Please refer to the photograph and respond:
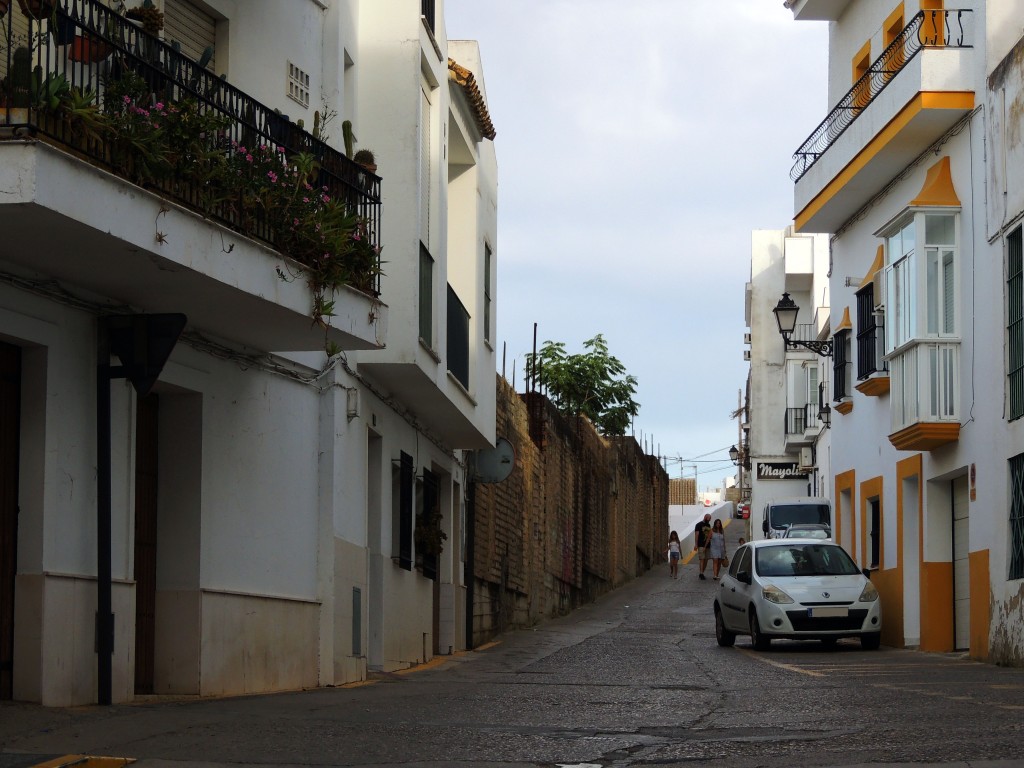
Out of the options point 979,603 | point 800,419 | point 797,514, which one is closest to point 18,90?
point 979,603

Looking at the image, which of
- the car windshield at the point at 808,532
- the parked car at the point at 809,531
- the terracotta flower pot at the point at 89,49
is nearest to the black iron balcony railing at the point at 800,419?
the parked car at the point at 809,531

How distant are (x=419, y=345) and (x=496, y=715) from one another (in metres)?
6.63

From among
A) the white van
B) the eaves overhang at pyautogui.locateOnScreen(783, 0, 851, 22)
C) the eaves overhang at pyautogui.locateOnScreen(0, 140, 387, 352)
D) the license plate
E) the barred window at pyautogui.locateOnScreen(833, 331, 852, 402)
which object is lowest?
the license plate

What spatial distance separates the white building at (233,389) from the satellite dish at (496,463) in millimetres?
3048

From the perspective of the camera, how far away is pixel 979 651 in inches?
768

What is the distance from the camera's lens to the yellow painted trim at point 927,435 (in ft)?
68.4

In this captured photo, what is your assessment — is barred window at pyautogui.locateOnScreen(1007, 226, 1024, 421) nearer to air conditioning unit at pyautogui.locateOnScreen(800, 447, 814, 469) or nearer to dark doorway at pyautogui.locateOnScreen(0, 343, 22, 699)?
dark doorway at pyautogui.locateOnScreen(0, 343, 22, 699)

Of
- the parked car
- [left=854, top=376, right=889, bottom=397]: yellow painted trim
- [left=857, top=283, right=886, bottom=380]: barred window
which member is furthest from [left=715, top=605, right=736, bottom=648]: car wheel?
the parked car

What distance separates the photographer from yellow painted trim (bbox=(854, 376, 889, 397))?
80.5ft

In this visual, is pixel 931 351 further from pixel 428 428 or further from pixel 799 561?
pixel 428 428

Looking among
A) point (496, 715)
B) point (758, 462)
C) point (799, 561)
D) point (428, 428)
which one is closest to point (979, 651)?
point (799, 561)

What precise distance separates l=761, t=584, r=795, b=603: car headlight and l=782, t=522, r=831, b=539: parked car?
1149 cm

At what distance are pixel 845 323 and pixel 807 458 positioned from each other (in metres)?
25.9

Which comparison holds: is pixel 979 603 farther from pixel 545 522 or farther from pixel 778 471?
pixel 778 471
